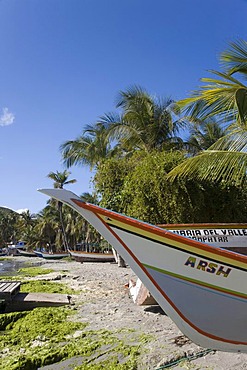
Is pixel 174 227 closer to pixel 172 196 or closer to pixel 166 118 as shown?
pixel 172 196

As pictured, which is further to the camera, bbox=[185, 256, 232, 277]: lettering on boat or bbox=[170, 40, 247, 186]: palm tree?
bbox=[170, 40, 247, 186]: palm tree

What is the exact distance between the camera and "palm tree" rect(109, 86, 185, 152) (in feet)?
45.8

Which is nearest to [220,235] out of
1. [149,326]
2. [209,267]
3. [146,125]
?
[149,326]

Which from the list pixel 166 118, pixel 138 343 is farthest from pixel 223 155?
pixel 166 118

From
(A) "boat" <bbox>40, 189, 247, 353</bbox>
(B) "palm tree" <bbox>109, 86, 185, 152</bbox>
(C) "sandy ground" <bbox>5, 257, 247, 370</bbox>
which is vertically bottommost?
(C) "sandy ground" <bbox>5, 257, 247, 370</bbox>

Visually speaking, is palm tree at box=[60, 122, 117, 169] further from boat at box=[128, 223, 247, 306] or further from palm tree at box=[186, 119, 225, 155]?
boat at box=[128, 223, 247, 306]

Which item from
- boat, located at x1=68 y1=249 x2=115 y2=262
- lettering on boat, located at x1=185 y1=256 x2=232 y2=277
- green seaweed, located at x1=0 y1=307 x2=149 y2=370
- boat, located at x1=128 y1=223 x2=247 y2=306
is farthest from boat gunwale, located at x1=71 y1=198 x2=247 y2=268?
boat, located at x1=68 y1=249 x2=115 y2=262

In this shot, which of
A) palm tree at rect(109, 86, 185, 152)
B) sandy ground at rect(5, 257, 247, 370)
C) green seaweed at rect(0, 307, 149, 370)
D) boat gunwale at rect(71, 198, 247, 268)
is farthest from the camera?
palm tree at rect(109, 86, 185, 152)

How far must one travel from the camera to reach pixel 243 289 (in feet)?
10.7

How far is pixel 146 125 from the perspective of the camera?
14016 mm

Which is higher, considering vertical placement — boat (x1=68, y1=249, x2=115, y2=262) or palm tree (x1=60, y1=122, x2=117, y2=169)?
palm tree (x1=60, y1=122, x2=117, y2=169)

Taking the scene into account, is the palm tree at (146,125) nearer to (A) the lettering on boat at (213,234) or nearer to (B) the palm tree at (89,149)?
(B) the palm tree at (89,149)

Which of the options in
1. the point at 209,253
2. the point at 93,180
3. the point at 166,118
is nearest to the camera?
the point at 209,253

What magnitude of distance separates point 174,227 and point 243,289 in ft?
8.65
